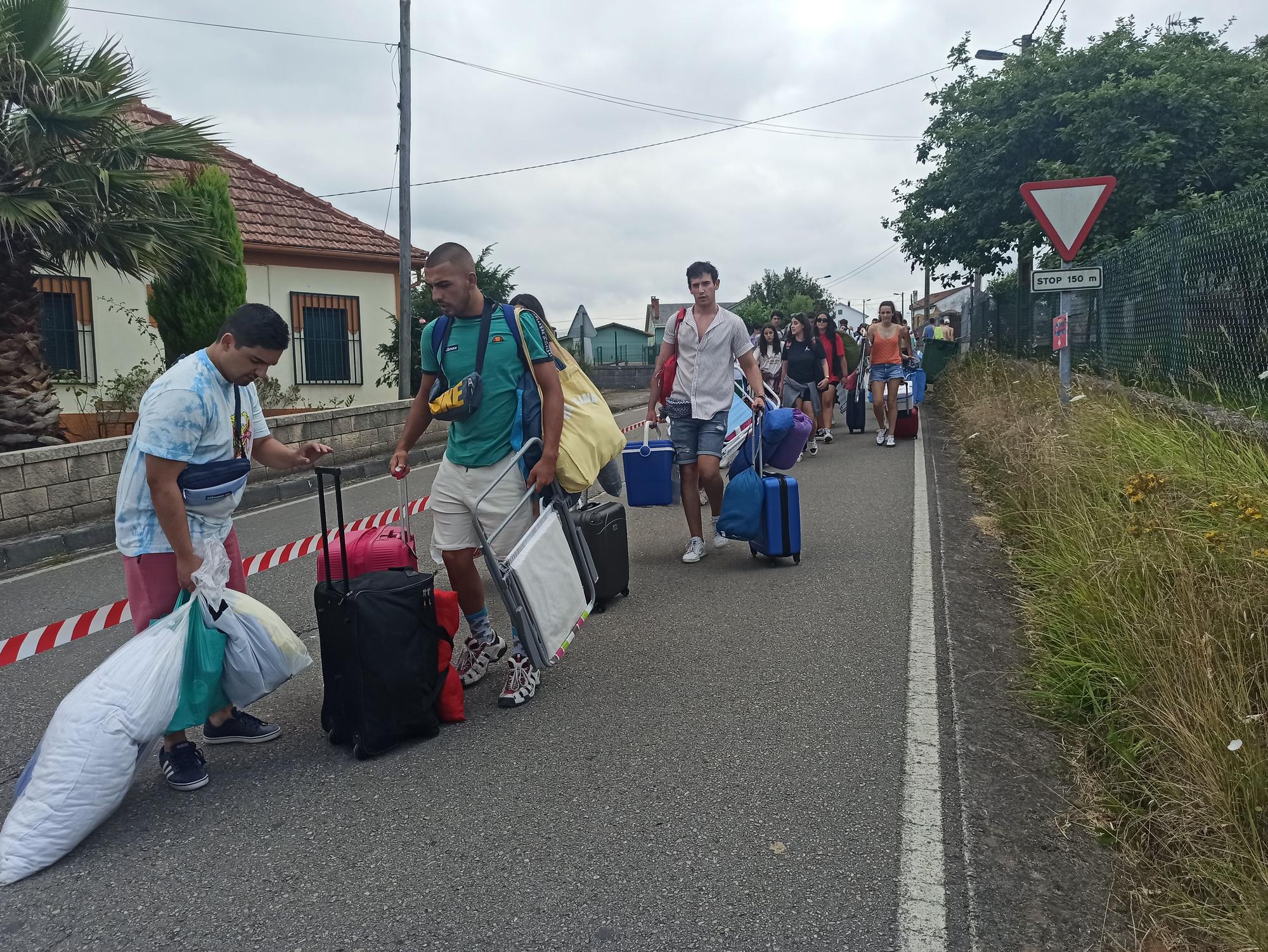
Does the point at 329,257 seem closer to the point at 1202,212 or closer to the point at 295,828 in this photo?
the point at 1202,212

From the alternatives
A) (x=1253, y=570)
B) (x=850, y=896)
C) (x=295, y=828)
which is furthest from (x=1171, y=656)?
(x=295, y=828)

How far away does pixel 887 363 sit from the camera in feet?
42.7

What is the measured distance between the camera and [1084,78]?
18141 millimetres

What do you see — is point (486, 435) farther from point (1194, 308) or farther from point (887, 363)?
point (887, 363)

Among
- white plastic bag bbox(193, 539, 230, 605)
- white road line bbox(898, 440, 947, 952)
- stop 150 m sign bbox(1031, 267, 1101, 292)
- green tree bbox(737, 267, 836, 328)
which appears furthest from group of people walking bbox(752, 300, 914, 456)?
green tree bbox(737, 267, 836, 328)

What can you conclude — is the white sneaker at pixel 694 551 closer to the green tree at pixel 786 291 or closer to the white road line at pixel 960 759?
the white road line at pixel 960 759

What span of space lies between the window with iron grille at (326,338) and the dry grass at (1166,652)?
14.8m

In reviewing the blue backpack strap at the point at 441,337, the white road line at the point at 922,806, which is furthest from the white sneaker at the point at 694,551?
the blue backpack strap at the point at 441,337

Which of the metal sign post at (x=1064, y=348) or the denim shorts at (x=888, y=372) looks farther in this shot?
the denim shorts at (x=888, y=372)

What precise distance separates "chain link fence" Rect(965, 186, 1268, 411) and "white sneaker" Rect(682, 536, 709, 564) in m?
3.53

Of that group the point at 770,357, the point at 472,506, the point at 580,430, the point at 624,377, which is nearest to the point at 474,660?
the point at 472,506

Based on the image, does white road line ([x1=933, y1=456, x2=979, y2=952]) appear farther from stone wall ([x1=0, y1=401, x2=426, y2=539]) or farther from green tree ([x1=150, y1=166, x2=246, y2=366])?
green tree ([x1=150, y1=166, x2=246, y2=366])

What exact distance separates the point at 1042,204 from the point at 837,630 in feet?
16.7

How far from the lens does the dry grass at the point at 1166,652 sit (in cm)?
275
